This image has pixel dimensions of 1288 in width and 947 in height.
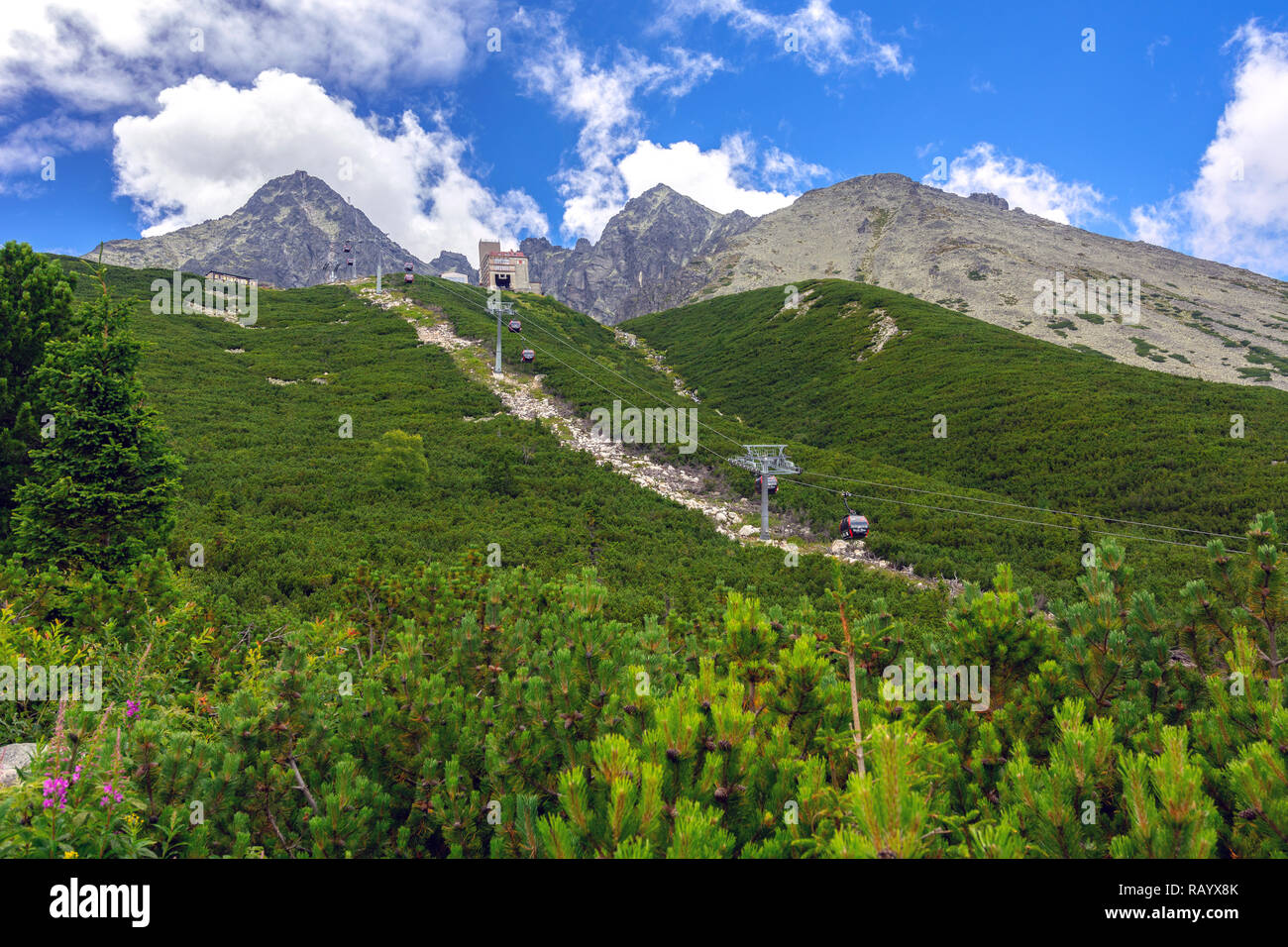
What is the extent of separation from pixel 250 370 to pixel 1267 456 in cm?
4979

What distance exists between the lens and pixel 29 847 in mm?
2105

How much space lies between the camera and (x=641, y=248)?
16812 centimetres

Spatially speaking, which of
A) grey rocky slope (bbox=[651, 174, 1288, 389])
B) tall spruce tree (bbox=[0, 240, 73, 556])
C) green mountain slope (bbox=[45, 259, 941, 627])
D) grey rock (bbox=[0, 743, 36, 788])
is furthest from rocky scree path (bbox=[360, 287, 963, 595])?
grey rocky slope (bbox=[651, 174, 1288, 389])

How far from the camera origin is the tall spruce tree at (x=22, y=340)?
962 centimetres

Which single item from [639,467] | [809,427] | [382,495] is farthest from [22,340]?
[809,427]

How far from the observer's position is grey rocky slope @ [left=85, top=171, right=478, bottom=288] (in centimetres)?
17075

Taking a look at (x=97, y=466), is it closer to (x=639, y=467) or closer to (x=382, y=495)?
(x=382, y=495)

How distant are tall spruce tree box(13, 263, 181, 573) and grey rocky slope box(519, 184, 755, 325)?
6008 inches

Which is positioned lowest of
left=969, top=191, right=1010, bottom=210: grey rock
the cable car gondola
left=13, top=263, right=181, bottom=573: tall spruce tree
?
the cable car gondola

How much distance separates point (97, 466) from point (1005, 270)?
84298 mm

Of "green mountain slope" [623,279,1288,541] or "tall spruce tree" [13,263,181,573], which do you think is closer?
"tall spruce tree" [13,263,181,573]

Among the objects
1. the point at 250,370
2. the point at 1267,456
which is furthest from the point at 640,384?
the point at 1267,456

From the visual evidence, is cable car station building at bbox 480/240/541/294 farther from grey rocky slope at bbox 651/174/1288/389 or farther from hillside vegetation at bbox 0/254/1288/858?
hillside vegetation at bbox 0/254/1288/858

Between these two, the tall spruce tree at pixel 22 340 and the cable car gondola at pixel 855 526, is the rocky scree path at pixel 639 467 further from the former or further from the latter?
the tall spruce tree at pixel 22 340
